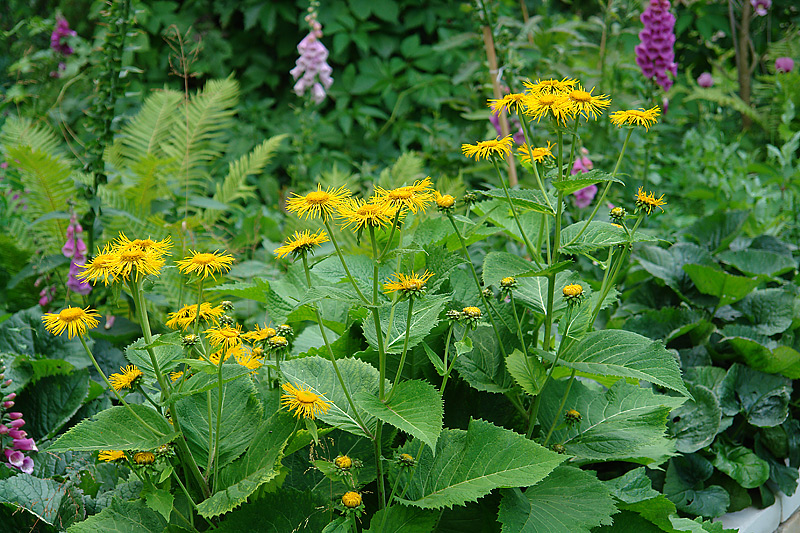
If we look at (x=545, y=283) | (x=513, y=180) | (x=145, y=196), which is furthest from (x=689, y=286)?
(x=145, y=196)

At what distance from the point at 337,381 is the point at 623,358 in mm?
493

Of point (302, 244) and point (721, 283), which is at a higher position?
point (302, 244)

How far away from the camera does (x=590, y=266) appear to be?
2.58 m

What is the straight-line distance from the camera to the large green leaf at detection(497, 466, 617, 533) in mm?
1097

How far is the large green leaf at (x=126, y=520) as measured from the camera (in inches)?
41.1

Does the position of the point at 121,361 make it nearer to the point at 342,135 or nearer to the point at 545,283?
the point at 545,283

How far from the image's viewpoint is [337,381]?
1.17 metres

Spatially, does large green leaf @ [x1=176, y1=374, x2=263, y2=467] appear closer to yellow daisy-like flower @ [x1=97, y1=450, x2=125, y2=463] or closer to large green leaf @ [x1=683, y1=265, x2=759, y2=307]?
yellow daisy-like flower @ [x1=97, y1=450, x2=125, y2=463]

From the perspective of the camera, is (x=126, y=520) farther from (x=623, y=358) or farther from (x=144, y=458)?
(x=623, y=358)

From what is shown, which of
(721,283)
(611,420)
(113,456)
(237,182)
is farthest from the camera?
(237,182)

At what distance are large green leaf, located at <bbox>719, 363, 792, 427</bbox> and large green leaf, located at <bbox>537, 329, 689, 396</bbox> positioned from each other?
2.76 ft

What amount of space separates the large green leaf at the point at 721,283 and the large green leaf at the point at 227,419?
4.81 ft

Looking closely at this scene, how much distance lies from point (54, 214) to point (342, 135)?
2466 millimetres

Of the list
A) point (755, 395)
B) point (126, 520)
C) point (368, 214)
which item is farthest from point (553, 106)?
point (755, 395)
